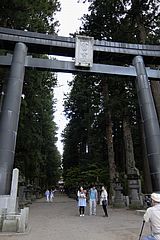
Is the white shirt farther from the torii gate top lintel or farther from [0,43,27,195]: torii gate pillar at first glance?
the torii gate top lintel

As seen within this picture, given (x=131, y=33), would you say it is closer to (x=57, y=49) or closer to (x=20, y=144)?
(x=57, y=49)

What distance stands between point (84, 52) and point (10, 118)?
4686 millimetres

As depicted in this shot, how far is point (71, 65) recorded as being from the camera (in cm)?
1190

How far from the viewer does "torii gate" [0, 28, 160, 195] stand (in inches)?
392

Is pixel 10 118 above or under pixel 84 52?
under

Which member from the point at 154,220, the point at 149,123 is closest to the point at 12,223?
the point at 154,220

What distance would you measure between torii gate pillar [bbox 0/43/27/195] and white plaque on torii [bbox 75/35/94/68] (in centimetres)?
246

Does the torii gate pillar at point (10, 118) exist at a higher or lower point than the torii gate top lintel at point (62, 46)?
lower

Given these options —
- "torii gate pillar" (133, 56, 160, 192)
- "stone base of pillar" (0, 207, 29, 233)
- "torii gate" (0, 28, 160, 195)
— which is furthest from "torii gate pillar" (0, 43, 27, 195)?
"torii gate pillar" (133, 56, 160, 192)

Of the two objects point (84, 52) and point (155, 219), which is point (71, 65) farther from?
point (155, 219)

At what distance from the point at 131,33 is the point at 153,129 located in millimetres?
10521

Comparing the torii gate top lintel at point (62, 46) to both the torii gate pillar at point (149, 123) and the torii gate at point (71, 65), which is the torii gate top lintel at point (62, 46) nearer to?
the torii gate at point (71, 65)

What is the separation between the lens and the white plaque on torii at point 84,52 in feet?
38.4

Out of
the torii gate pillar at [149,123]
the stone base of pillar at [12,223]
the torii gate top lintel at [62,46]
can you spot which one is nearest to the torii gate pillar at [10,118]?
the torii gate top lintel at [62,46]
